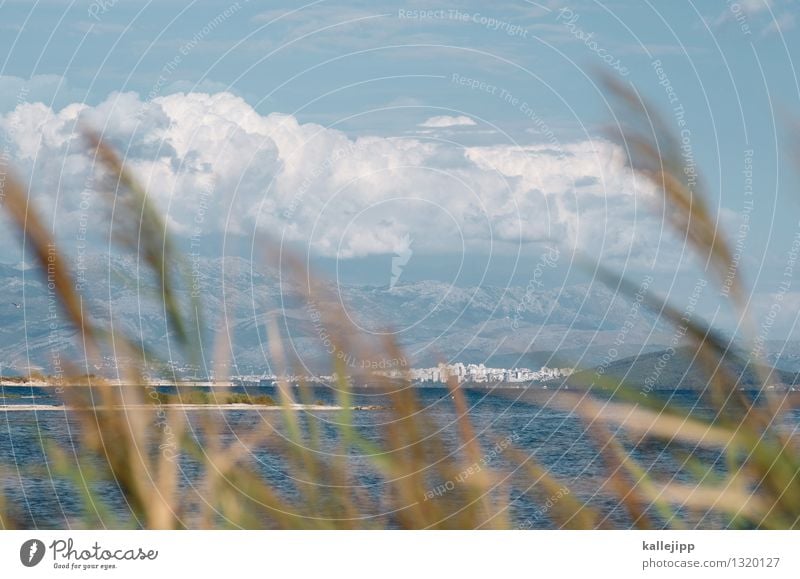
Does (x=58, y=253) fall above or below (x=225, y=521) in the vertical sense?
above

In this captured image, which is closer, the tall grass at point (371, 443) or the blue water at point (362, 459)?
the tall grass at point (371, 443)

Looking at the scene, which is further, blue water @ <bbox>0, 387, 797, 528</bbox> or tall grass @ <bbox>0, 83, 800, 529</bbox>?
blue water @ <bbox>0, 387, 797, 528</bbox>

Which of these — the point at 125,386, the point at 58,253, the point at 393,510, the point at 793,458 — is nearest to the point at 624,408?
the point at 793,458
